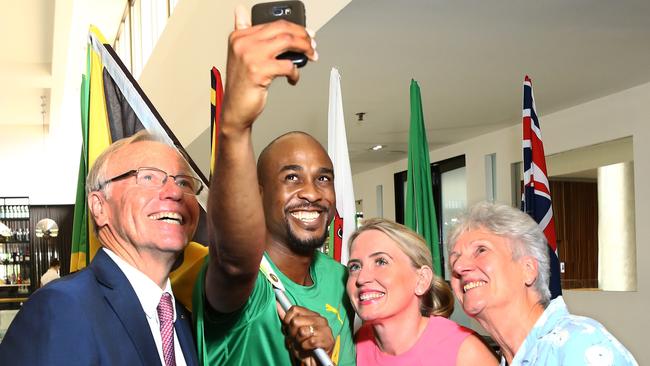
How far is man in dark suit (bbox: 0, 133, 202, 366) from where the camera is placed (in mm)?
1483

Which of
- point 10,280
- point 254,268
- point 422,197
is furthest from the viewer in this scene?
point 10,280

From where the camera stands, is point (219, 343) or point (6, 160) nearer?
point (219, 343)

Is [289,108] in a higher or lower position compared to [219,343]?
higher

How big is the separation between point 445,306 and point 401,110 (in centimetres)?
563

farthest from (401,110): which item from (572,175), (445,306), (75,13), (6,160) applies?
(6,160)

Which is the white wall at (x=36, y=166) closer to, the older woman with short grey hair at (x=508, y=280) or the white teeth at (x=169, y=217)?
the older woman with short grey hair at (x=508, y=280)

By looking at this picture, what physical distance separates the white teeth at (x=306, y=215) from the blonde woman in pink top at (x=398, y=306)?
0.17m

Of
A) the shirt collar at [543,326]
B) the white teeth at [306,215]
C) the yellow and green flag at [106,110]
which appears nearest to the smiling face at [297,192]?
the white teeth at [306,215]

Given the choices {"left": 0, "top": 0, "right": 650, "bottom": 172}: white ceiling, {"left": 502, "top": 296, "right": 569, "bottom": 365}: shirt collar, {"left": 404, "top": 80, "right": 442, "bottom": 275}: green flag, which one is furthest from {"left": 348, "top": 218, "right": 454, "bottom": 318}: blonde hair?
{"left": 0, "top": 0, "right": 650, "bottom": 172}: white ceiling

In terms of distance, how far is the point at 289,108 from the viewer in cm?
761

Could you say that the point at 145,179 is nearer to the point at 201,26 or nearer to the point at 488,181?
the point at 201,26

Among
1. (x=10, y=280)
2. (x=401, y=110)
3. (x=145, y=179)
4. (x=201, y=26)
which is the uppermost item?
(x=201, y=26)

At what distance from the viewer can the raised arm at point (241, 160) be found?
4.06 ft

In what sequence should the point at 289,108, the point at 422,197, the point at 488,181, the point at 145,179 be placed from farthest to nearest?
the point at 488,181 → the point at 289,108 → the point at 422,197 → the point at 145,179
